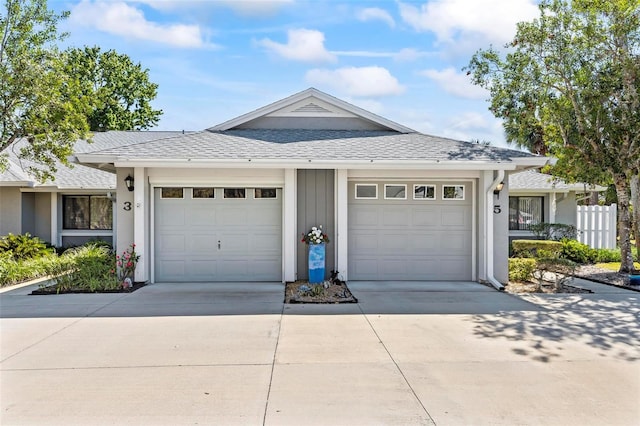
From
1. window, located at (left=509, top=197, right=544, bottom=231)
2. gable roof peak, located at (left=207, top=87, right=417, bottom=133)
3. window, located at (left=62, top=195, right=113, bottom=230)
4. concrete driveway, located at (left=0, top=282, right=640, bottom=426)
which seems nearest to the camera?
concrete driveway, located at (left=0, top=282, right=640, bottom=426)

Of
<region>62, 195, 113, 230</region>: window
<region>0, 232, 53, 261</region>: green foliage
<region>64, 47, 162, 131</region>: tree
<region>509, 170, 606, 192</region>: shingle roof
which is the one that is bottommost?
<region>0, 232, 53, 261</region>: green foliage

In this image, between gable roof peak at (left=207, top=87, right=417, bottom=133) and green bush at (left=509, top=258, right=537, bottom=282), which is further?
gable roof peak at (left=207, top=87, right=417, bottom=133)

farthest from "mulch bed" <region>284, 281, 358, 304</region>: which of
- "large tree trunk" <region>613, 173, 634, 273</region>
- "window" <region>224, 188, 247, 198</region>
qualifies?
"large tree trunk" <region>613, 173, 634, 273</region>

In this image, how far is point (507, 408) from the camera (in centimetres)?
396

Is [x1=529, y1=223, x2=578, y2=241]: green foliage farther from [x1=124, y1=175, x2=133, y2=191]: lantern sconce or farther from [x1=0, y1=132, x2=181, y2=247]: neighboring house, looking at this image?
[x1=0, y1=132, x2=181, y2=247]: neighboring house

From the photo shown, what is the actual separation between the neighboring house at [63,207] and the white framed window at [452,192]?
34.1 ft

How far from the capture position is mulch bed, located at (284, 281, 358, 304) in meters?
8.32

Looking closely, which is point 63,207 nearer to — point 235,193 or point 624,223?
point 235,193

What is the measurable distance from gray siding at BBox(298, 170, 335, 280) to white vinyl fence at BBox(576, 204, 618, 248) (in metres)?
11.4

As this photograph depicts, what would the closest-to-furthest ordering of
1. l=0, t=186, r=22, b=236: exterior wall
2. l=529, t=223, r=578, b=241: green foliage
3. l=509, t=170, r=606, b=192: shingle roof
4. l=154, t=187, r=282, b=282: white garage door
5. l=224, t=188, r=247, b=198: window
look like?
l=154, t=187, r=282, b=282: white garage door, l=224, t=188, r=247, b=198: window, l=0, t=186, r=22, b=236: exterior wall, l=529, t=223, r=578, b=241: green foliage, l=509, t=170, r=606, b=192: shingle roof

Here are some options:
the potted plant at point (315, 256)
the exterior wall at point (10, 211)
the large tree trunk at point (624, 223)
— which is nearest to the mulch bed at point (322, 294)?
the potted plant at point (315, 256)

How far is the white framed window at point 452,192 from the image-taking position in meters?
10.6

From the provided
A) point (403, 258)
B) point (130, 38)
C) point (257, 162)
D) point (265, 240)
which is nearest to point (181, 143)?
point (257, 162)

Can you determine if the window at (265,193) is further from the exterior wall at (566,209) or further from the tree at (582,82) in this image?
the exterior wall at (566,209)
